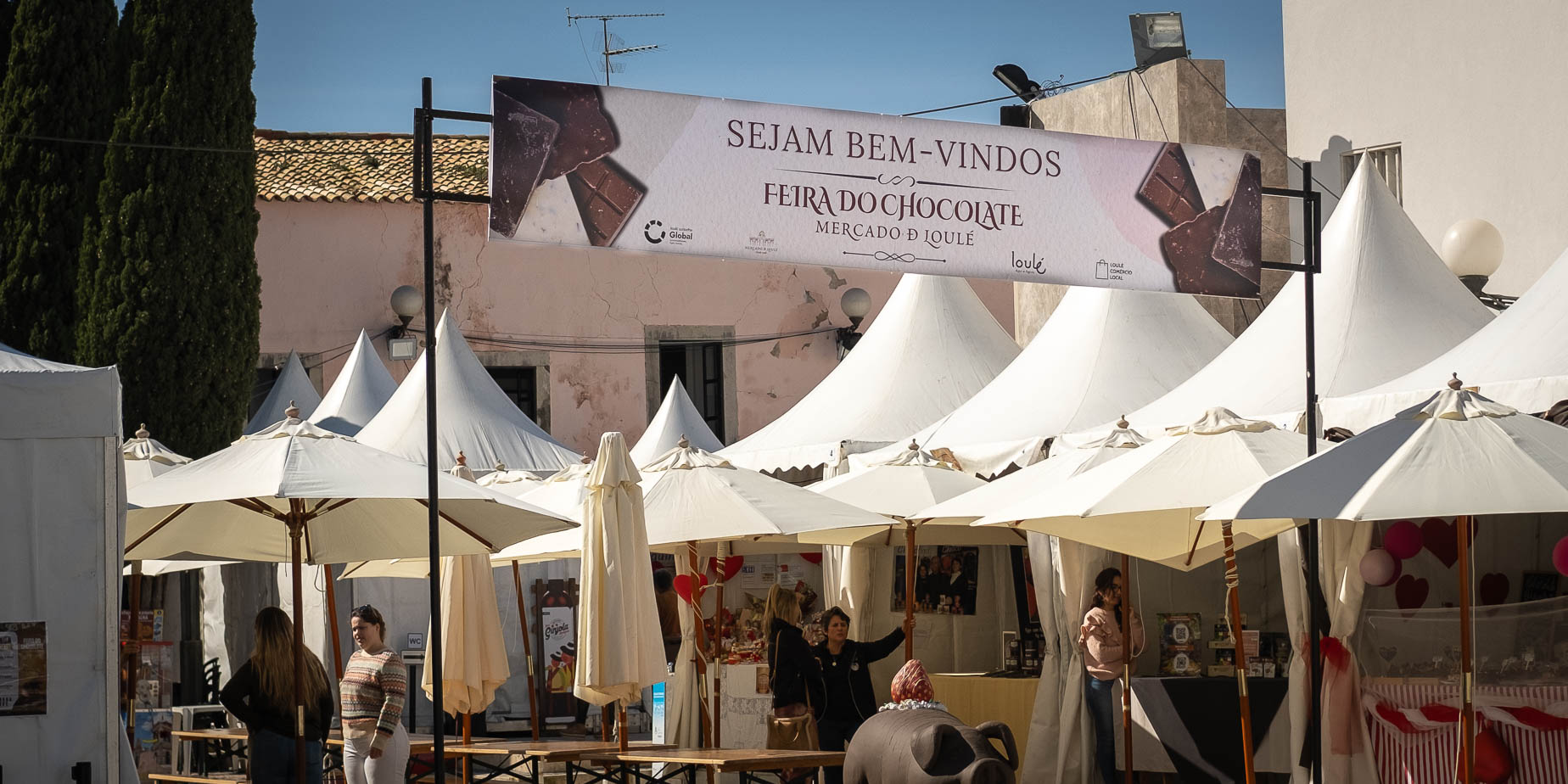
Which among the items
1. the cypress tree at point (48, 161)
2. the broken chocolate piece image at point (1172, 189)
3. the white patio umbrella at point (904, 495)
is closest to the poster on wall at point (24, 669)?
the white patio umbrella at point (904, 495)

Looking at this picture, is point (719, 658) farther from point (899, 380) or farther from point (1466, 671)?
point (1466, 671)

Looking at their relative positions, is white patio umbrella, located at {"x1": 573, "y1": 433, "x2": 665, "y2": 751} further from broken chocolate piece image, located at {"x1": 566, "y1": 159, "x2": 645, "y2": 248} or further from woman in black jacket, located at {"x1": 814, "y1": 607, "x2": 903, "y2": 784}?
broken chocolate piece image, located at {"x1": 566, "y1": 159, "x2": 645, "y2": 248}

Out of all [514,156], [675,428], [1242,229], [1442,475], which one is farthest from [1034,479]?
[675,428]

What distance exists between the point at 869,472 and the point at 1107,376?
2216mm

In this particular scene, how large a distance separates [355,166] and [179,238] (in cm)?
651

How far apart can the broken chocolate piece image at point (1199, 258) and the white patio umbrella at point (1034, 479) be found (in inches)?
55.7

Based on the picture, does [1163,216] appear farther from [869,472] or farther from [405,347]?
[405,347]

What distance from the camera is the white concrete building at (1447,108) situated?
13.0 metres

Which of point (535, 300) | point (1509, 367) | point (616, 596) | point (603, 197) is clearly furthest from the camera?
point (535, 300)

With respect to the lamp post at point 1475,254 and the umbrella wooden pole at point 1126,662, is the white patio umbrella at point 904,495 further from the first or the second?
the lamp post at point 1475,254

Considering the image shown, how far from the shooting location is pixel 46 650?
652cm

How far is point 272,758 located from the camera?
26.9ft

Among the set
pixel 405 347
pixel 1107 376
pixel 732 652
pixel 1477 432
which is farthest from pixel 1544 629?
pixel 405 347

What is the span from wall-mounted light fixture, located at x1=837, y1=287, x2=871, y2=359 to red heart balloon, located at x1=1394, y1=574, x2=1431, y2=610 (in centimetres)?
1150
